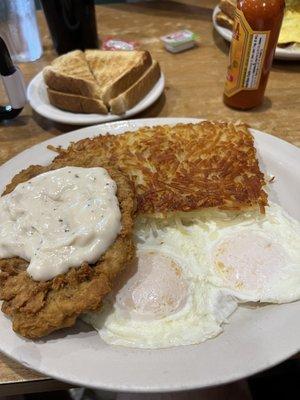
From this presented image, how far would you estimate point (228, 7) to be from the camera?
7.90 feet

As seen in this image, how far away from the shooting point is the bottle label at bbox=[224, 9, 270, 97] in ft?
5.65

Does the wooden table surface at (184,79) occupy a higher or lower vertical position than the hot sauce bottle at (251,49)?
lower

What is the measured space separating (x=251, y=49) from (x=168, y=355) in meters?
1.36

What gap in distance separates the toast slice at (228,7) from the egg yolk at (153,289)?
1.75 metres

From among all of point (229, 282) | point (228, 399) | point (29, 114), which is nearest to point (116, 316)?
point (229, 282)

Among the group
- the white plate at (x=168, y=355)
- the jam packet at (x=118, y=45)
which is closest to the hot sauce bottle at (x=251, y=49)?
the jam packet at (x=118, y=45)

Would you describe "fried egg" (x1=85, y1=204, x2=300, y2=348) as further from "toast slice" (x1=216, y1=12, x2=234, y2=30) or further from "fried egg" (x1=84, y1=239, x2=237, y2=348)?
"toast slice" (x1=216, y1=12, x2=234, y2=30)

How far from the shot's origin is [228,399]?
1606mm

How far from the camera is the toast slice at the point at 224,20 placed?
7.94 ft

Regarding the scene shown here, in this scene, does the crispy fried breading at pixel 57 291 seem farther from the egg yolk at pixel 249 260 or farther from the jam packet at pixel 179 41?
the jam packet at pixel 179 41

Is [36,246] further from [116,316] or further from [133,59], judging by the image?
[133,59]

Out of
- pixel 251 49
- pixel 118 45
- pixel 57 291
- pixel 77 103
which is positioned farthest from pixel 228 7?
pixel 57 291

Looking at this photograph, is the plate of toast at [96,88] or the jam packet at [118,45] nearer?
the plate of toast at [96,88]

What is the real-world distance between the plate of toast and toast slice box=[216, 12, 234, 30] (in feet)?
2.12
